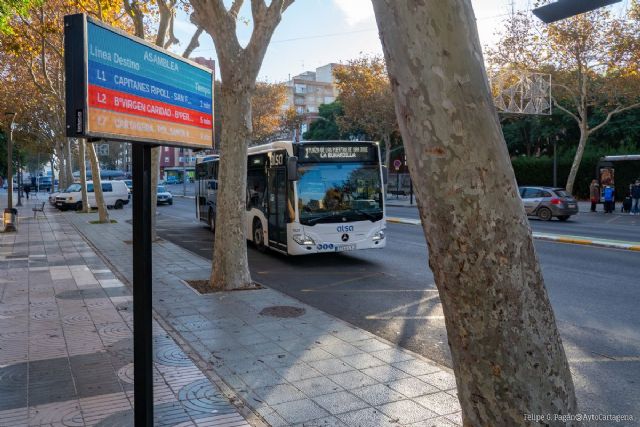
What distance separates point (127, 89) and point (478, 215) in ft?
7.14

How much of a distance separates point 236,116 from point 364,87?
33.4 m

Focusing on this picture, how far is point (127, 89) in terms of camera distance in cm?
333

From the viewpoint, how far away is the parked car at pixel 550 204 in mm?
24234

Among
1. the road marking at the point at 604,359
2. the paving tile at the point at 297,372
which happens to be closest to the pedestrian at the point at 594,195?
the road marking at the point at 604,359

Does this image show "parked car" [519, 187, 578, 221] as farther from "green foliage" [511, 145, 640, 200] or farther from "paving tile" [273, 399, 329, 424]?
"paving tile" [273, 399, 329, 424]

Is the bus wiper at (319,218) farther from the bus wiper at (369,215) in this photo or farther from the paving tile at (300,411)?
the paving tile at (300,411)

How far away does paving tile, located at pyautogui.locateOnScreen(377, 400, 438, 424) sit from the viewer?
4395 mm

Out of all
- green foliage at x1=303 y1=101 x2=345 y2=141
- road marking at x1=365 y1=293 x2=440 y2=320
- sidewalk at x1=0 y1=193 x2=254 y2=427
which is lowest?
road marking at x1=365 y1=293 x2=440 y2=320

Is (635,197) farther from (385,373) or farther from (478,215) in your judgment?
(478,215)

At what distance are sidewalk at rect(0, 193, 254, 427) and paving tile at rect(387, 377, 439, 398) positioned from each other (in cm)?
146

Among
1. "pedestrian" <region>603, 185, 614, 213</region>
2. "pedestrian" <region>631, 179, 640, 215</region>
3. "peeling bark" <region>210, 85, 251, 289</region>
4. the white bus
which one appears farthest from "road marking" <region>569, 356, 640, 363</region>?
"pedestrian" <region>603, 185, 614, 213</region>

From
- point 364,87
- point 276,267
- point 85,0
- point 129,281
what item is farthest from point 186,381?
point 364,87

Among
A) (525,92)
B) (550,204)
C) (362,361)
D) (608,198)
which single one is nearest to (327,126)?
(608,198)

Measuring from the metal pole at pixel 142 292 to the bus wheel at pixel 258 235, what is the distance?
11.2m
